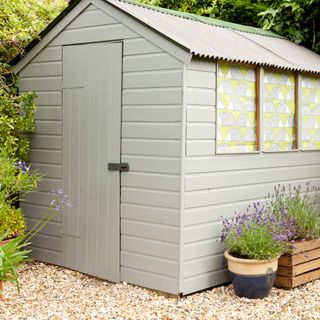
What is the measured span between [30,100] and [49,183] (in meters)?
0.97

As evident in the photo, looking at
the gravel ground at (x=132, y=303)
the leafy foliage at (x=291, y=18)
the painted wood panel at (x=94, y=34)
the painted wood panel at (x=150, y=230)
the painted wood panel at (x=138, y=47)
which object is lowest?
the gravel ground at (x=132, y=303)

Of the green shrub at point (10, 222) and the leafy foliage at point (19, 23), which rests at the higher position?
the leafy foliage at point (19, 23)

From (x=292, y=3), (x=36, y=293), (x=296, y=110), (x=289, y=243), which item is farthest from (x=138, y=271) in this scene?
(x=292, y=3)

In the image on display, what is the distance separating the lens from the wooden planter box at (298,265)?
260 inches

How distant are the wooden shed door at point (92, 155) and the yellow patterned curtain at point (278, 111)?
5.67 feet

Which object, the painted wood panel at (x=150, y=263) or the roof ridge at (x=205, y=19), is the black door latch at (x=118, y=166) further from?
the roof ridge at (x=205, y=19)

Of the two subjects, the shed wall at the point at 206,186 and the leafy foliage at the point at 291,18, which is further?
the leafy foliage at the point at 291,18

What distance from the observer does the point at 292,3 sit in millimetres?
9023

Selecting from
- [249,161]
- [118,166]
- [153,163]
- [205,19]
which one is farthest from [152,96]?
[205,19]

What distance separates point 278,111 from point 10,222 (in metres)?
3.23

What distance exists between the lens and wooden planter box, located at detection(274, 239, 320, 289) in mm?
6602

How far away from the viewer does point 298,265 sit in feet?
21.9

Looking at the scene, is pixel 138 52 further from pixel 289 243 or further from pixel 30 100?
pixel 289 243

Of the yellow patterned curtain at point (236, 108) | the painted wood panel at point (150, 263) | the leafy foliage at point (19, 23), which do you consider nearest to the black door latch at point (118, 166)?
the painted wood panel at point (150, 263)
